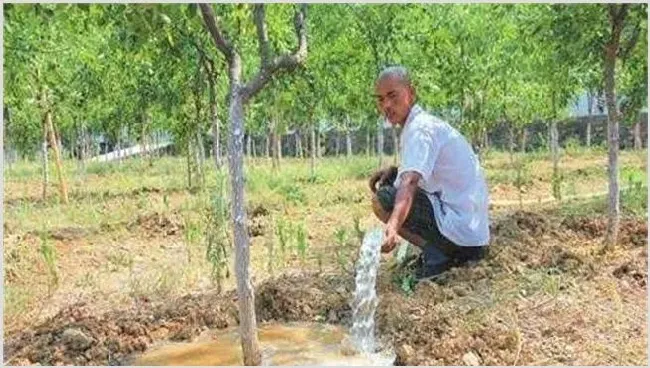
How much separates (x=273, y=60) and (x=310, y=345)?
1601 mm

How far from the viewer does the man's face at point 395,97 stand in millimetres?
4898

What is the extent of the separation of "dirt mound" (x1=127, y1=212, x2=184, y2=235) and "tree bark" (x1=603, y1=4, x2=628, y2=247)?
5.17 metres

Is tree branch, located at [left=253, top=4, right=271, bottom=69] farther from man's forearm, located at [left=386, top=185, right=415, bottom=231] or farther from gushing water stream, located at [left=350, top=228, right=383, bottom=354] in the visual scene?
gushing water stream, located at [left=350, top=228, right=383, bottom=354]

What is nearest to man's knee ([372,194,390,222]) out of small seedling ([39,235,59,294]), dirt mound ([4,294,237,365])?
dirt mound ([4,294,237,365])

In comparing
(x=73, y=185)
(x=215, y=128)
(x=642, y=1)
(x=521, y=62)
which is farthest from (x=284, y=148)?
(x=642, y=1)

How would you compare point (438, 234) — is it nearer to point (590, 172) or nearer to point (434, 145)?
point (434, 145)

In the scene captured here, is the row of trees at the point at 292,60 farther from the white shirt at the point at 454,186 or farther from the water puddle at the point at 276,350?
the white shirt at the point at 454,186

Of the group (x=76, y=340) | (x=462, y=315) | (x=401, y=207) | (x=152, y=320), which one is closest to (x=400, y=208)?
(x=401, y=207)

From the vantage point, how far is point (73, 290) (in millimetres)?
6758

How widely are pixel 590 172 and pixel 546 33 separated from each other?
1061cm

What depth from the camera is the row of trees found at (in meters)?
4.21

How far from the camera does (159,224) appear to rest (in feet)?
33.3

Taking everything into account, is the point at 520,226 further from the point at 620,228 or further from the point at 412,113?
the point at 412,113

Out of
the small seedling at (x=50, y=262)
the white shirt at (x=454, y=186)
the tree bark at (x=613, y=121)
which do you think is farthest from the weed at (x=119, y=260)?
the tree bark at (x=613, y=121)
